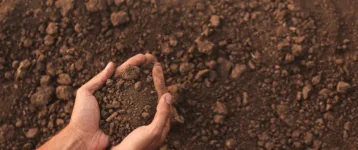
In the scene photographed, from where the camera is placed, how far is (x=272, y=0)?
2359mm


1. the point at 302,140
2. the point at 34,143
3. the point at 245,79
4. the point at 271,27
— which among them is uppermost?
the point at 271,27

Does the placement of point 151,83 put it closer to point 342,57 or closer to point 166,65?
point 166,65

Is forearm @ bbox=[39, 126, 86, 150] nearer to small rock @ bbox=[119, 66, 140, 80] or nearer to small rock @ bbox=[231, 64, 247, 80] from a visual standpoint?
small rock @ bbox=[119, 66, 140, 80]

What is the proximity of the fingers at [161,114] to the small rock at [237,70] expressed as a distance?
0.43m

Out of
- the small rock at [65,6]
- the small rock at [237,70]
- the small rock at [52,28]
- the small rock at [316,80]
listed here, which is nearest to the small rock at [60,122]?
the small rock at [52,28]

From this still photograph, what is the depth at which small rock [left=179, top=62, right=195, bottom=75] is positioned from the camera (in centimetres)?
228

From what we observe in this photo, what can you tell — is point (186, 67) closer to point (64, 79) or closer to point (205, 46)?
point (205, 46)

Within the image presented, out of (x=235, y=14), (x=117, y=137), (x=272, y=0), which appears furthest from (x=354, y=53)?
(x=117, y=137)

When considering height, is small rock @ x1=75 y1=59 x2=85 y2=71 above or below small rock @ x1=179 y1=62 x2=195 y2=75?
above

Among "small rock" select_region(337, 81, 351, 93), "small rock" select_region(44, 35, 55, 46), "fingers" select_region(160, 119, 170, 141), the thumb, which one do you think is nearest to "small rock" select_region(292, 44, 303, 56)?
"small rock" select_region(337, 81, 351, 93)

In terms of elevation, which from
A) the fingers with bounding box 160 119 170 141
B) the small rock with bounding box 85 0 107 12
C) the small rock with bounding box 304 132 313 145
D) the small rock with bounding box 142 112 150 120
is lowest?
the small rock with bounding box 304 132 313 145

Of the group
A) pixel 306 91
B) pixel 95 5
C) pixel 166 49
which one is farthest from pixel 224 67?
pixel 95 5

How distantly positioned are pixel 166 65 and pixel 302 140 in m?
0.84

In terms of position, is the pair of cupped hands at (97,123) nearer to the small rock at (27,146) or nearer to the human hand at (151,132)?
the human hand at (151,132)
